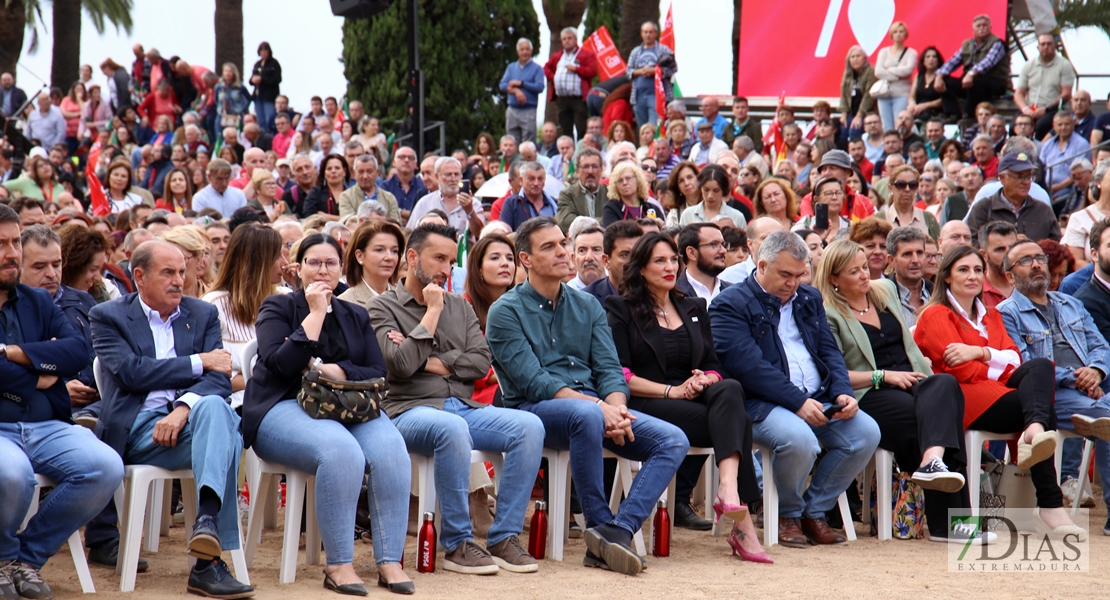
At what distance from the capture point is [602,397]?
213 inches

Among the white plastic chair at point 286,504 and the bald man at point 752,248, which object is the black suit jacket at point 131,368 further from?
the bald man at point 752,248

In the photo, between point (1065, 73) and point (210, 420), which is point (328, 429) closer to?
point (210, 420)

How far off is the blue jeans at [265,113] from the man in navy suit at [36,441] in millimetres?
14457

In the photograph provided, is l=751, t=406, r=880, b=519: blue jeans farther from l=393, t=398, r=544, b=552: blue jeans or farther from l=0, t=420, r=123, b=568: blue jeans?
l=0, t=420, r=123, b=568: blue jeans

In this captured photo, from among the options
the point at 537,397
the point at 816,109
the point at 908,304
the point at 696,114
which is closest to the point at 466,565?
the point at 537,397

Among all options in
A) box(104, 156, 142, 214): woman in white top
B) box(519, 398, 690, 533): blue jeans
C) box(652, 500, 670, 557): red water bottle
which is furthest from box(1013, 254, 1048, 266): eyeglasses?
box(104, 156, 142, 214): woman in white top

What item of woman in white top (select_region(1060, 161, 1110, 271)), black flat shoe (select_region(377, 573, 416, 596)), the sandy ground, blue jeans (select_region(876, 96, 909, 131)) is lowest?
the sandy ground

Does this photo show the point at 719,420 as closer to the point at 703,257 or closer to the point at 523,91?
the point at 703,257

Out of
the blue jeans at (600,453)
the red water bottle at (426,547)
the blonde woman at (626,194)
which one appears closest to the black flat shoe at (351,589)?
the red water bottle at (426,547)

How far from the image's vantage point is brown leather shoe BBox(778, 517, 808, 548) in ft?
18.5

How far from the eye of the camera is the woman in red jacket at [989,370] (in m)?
5.84

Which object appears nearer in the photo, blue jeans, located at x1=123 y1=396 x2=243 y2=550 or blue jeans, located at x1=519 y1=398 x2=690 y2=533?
blue jeans, located at x1=123 y1=396 x2=243 y2=550

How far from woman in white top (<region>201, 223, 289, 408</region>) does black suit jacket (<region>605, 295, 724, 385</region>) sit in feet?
5.36

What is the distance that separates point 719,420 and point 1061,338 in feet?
7.36
